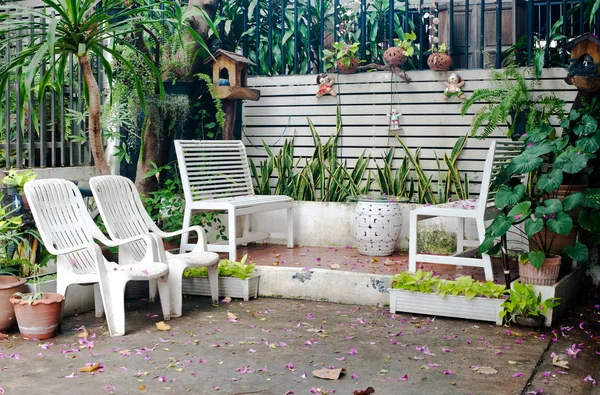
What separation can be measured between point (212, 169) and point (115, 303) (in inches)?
78.5

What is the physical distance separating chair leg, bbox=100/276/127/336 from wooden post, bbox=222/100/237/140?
2585mm

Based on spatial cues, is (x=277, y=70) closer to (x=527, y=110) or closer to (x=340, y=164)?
(x=340, y=164)

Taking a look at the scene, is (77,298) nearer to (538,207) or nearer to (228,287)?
(228,287)

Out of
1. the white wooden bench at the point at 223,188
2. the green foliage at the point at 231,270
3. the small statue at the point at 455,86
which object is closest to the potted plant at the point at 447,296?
the green foliage at the point at 231,270

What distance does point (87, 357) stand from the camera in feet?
12.6

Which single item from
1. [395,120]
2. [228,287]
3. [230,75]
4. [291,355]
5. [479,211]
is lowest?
[291,355]

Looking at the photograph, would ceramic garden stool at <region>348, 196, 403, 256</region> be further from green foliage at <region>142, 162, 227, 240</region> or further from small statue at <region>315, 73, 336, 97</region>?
small statue at <region>315, 73, 336, 97</region>

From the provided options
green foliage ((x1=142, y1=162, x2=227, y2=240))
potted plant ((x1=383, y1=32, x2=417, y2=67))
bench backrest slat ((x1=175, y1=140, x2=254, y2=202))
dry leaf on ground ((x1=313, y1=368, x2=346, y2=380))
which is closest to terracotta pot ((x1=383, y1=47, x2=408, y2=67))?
potted plant ((x1=383, y1=32, x2=417, y2=67))

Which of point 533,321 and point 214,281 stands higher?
point 214,281

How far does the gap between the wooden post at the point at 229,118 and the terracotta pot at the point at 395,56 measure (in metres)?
1.44

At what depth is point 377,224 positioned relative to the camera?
5770 mm

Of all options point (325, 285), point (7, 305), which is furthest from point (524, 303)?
point (7, 305)

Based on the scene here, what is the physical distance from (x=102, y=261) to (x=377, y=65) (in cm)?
329

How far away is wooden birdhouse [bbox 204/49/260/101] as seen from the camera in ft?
21.2
